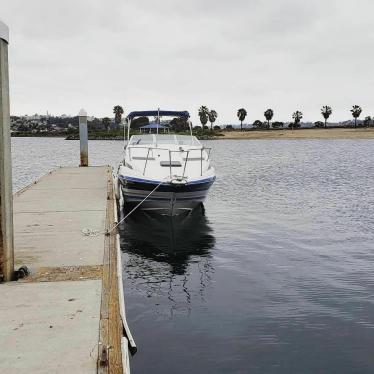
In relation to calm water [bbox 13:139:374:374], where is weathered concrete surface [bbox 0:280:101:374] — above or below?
above

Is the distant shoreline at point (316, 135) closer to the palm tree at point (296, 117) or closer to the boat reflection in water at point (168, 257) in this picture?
the palm tree at point (296, 117)

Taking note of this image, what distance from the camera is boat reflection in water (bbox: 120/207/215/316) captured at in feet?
31.3

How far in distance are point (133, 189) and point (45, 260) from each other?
25.5 feet

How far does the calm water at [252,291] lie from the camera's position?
271 inches

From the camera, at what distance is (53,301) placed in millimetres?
6090

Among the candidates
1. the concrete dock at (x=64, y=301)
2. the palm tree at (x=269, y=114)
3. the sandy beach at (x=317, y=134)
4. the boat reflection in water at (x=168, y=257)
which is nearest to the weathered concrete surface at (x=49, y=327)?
the concrete dock at (x=64, y=301)

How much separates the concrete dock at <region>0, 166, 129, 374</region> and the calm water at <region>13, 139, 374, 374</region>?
1220 millimetres

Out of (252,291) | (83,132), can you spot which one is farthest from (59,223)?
(83,132)

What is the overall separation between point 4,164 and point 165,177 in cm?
867

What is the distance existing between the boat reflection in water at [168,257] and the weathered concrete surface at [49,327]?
2660 millimetres

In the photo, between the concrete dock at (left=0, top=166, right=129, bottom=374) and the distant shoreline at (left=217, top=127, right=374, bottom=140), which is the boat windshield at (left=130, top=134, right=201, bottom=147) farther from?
the distant shoreline at (left=217, top=127, right=374, bottom=140)

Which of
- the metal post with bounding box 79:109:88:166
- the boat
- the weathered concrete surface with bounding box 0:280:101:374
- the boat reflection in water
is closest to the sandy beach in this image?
the metal post with bounding box 79:109:88:166

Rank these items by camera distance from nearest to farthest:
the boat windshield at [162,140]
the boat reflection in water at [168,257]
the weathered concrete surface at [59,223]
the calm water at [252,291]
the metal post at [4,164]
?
the metal post at [4,164] < the calm water at [252,291] < the weathered concrete surface at [59,223] < the boat reflection in water at [168,257] < the boat windshield at [162,140]

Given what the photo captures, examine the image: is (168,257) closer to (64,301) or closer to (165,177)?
(165,177)
